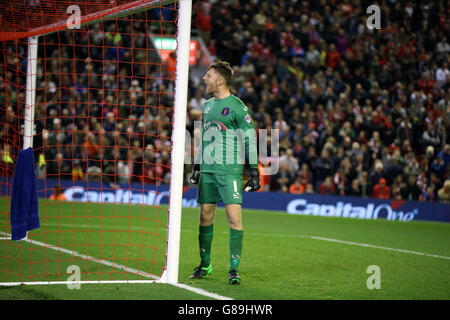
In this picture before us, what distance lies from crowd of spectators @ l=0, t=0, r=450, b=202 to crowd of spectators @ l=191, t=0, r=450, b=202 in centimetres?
4

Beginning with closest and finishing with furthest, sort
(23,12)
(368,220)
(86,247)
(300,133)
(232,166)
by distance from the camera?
(232,166) → (23,12) → (86,247) → (368,220) → (300,133)

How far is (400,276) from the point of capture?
770 centimetres

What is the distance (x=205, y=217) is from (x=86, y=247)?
298 cm

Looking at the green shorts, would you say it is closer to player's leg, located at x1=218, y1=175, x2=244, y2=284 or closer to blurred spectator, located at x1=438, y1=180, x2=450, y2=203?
player's leg, located at x1=218, y1=175, x2=244, y2=284

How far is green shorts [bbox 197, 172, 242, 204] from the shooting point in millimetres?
6773

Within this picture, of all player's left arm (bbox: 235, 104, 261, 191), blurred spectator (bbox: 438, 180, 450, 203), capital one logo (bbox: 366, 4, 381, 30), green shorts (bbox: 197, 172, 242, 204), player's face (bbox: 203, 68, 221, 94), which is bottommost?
blurred spectator (bbox: 438, 180, 450, 203)

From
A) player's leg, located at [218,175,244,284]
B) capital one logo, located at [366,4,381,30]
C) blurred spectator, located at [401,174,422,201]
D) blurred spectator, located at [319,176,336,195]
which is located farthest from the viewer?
capital one logo, located at [366,4,381,30]

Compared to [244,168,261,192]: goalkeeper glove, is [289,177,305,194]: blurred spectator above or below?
below

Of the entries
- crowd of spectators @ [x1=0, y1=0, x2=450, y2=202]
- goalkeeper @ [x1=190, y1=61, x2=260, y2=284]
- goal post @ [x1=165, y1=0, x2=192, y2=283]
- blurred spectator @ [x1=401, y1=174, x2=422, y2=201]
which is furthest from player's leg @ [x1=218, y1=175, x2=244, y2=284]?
blurred spectator @ [x1=401, y1=174, x2=422, y2=201]

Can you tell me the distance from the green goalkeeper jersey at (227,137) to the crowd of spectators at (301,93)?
30.6 ft

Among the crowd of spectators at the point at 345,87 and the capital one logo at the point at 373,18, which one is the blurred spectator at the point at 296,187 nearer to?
the crowd of spectators at the point at 345,87

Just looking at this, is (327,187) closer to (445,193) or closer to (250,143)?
(445,193)
